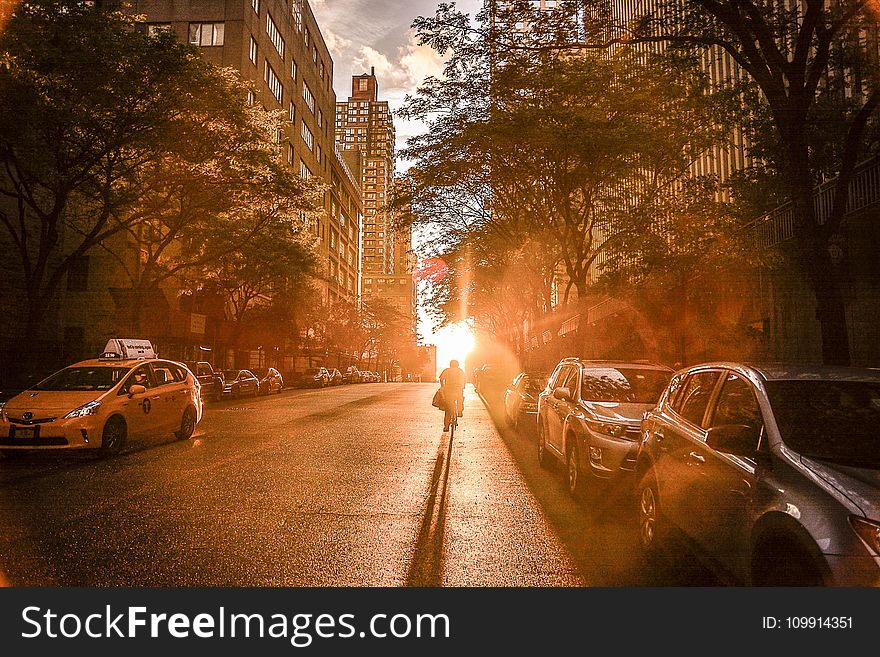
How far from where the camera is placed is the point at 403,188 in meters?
20.8

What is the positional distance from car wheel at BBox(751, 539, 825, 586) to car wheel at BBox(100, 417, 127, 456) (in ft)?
31.8

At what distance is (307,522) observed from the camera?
666cm

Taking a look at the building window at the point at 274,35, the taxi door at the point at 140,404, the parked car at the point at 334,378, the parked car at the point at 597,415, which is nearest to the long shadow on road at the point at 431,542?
the parked car at the point at 597,415

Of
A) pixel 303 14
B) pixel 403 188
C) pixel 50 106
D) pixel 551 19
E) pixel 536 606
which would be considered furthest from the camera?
pixel 303 14

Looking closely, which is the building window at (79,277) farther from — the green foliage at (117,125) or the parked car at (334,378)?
the parked car at (334,378)

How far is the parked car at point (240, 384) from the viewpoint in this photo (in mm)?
31516

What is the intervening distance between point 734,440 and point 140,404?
10.2 meters

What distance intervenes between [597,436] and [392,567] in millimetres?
3086

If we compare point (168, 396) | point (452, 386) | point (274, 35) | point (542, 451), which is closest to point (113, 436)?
point (168, 396)

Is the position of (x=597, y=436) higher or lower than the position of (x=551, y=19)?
lower

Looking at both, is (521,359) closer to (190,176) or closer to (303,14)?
(190,176)

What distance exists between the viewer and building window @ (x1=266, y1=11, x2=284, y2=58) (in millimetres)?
52719

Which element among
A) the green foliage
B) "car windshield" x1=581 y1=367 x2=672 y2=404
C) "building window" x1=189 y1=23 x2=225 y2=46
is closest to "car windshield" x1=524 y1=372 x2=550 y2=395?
"car windshield" x1=581 y1=367 x2=672 y2=404

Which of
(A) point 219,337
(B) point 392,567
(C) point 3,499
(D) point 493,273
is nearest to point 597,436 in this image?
(B) point 392,567
